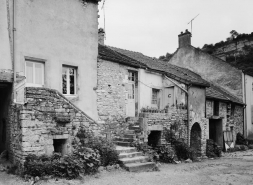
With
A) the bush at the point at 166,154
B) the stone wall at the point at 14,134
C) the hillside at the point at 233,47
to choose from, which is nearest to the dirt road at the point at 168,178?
the stone wall at the point at 14,134

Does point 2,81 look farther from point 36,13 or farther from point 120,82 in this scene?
point 120,82

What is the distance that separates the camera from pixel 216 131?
19.2 meters

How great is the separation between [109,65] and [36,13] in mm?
3982

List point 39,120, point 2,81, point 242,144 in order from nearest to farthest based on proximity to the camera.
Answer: point 39,120, point 2,81, point 242,144

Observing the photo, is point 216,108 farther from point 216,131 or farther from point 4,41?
point 4,41

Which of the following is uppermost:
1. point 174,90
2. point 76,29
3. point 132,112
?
point 76,29

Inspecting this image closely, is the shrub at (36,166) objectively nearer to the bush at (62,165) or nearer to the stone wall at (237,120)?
the bush at (62,165)

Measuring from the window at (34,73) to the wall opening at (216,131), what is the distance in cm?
1355

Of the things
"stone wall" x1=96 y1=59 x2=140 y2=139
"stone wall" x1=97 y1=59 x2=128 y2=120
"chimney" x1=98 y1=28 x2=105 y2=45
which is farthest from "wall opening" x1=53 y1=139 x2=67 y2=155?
"chimney" x1=98 y1=28 x2=105 y2=45

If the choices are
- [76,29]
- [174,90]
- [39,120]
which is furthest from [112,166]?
[174,90]

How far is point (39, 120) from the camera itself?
27.2 ft

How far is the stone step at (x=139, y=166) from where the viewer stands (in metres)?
9.33

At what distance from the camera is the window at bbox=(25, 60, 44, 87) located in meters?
9.96

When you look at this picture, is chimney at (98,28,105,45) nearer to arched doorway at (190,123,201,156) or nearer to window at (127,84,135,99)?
window at (127,84,135,99)
